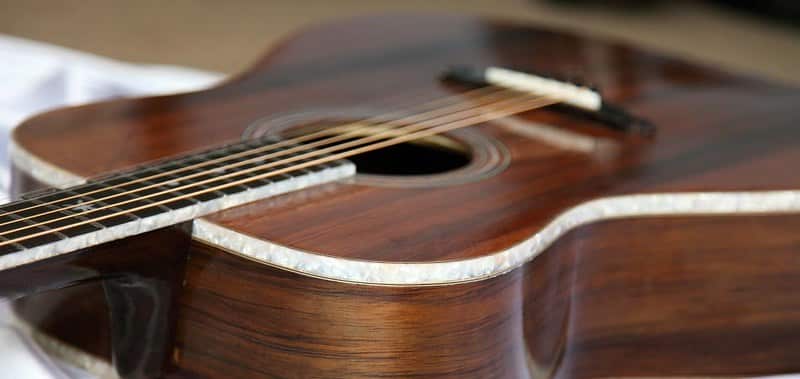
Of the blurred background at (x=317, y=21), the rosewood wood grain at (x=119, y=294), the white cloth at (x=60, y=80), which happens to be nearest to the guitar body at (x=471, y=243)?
the rosewood wood grain at (x=119, y=294)

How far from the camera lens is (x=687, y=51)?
321 cm

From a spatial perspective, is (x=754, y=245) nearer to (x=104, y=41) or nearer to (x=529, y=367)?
(x=529, y=367)

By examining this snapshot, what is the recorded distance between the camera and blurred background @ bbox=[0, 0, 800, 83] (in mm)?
2916

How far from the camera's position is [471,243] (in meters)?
0.83

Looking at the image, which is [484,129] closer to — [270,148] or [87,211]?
[270,148]

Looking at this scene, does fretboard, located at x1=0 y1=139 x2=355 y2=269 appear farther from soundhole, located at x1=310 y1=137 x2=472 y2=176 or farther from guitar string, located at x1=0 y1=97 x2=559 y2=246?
soundhole, located at x1=310 y1=137 x2=472 y2=176

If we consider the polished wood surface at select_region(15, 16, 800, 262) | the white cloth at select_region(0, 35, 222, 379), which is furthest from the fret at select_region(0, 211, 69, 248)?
the white cloth at select_region(0, 35, 222, 379)

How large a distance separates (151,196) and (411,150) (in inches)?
14.5

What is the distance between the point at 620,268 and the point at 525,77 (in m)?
0.34

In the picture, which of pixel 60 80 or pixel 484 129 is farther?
pixel 60 80

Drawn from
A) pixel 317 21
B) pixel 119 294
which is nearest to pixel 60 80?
pixel 119 294

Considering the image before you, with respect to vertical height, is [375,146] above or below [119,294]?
above

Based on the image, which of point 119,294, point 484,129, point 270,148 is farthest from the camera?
point 484,129

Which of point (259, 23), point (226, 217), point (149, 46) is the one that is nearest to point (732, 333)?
point (226, 217)
